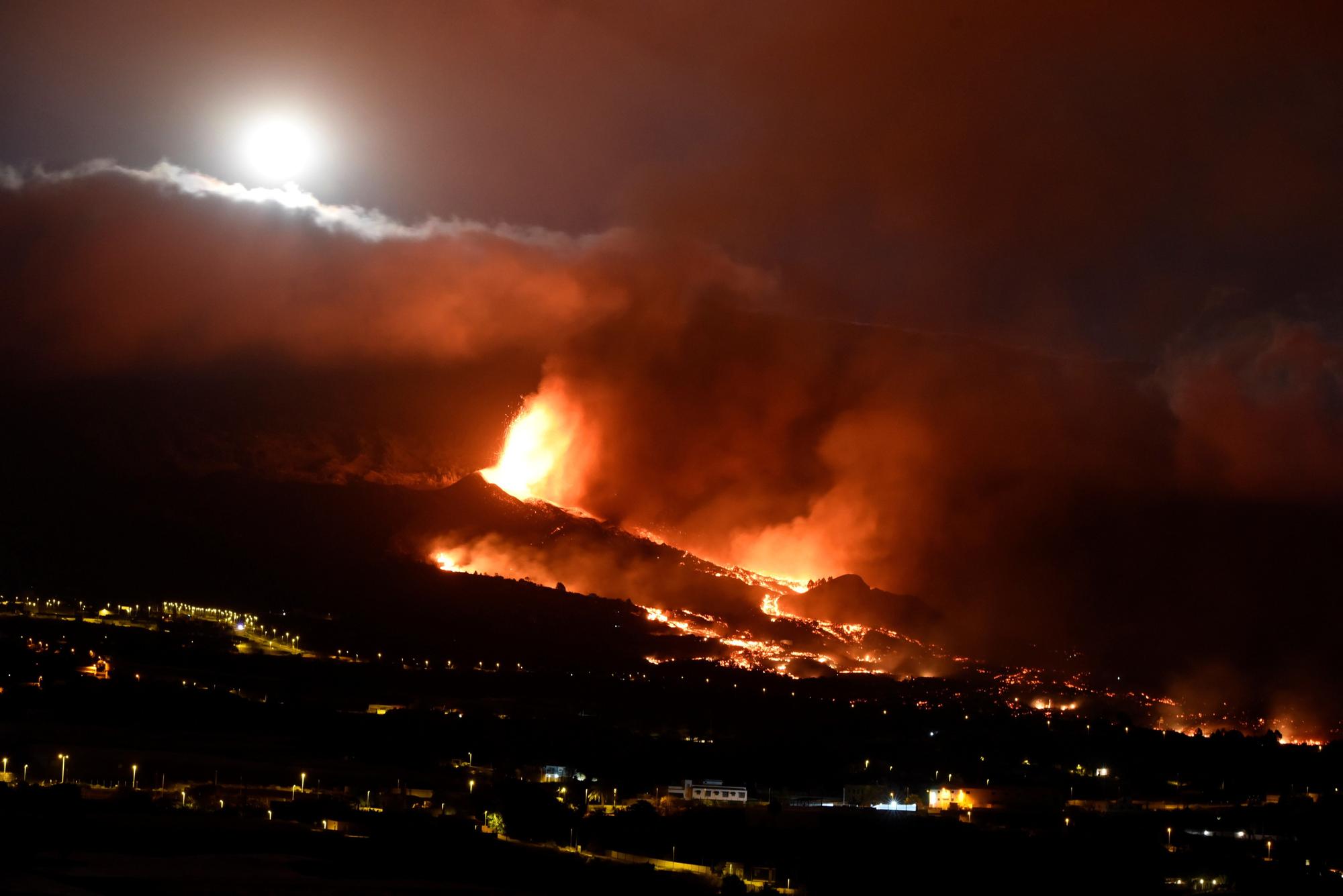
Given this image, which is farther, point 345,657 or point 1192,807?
point 345,657

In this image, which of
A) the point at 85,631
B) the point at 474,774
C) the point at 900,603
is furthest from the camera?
the point at 900,603

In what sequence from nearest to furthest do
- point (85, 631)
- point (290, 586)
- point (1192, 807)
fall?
1. point (1192, 807)
2. point (85, 631)
3. point (290, 586)

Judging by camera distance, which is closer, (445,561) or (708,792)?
(708,792)

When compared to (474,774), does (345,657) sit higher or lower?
higher

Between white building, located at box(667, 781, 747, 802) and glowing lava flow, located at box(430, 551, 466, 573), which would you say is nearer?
white building, located at box(667, 781, 747, 802)

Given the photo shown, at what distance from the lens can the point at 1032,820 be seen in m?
51.3

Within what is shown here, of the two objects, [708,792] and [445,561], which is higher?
[445,561]

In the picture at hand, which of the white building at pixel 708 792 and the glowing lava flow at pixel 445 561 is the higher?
the glowing lava flow at pixel 445 561

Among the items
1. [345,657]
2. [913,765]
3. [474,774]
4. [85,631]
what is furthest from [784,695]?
[85,631]

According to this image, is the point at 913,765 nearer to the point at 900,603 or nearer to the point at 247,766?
the point at 247,766

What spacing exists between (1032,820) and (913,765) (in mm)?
10130

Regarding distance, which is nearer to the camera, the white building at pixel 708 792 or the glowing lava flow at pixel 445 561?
the white building at pixel 708 792

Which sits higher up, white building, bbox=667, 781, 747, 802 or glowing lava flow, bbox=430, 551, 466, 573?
glowing lava flow, bbox=430, 551, 466, 573

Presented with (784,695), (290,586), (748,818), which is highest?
(290,586)
